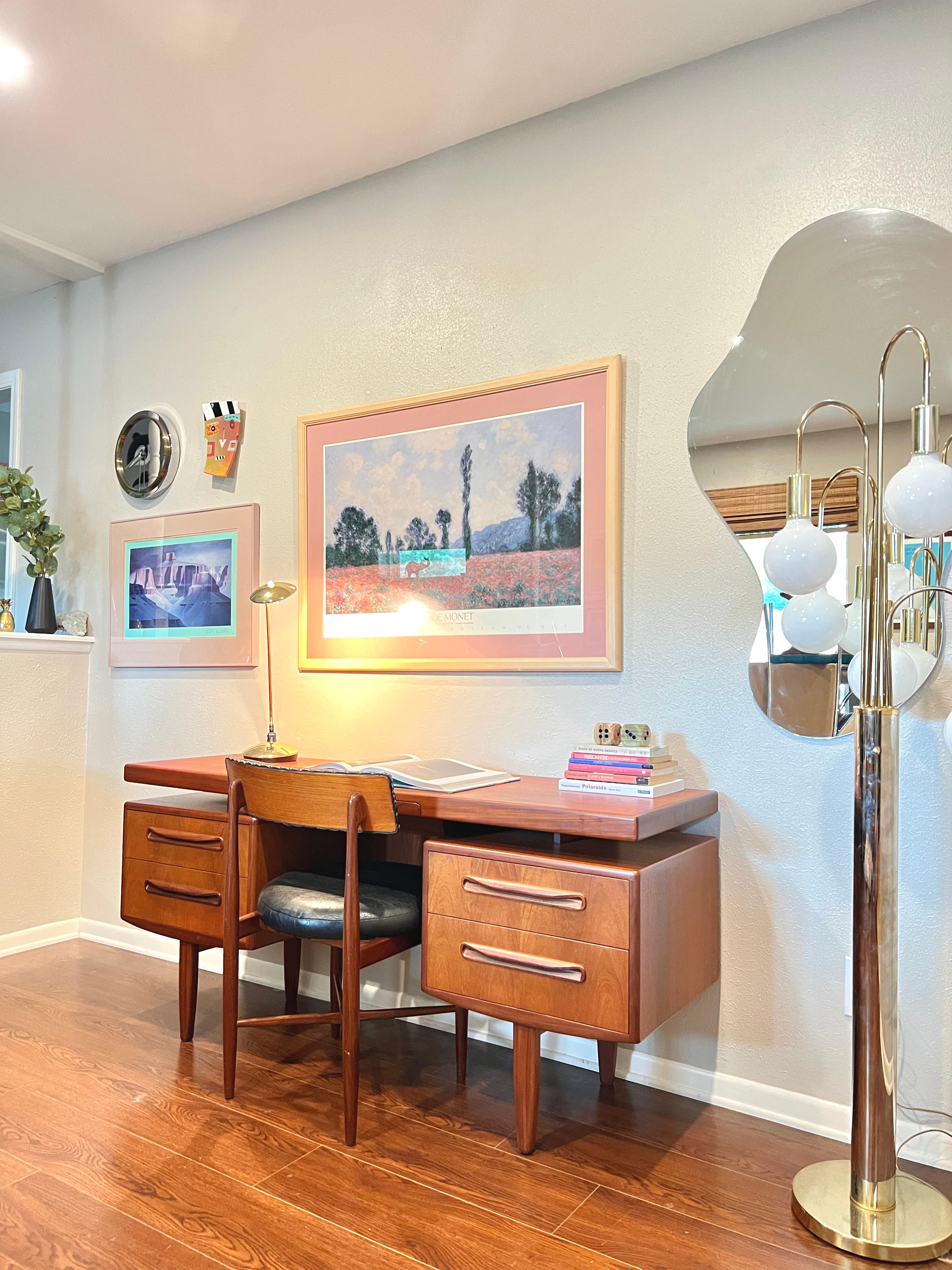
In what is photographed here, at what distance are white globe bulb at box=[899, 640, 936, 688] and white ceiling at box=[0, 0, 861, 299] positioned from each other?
57.2 inches

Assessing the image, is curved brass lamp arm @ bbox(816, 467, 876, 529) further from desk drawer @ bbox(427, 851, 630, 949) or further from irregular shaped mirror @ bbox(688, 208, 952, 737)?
desk drawer @ bbox(427, 851, 630, 949)

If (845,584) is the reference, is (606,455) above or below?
above

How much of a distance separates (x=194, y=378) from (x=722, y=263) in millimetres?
1909

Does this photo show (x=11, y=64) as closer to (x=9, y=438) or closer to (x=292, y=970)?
(x=9, y=438)

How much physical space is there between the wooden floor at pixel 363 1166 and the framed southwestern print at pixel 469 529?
1070mm

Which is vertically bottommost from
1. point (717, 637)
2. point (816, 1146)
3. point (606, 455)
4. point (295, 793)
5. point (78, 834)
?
point (816, 1146)

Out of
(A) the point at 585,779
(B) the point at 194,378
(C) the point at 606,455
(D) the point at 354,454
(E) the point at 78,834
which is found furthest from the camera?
(E) the point at 78,834

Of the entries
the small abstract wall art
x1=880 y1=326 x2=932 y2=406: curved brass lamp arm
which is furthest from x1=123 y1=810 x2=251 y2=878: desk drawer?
x1=880 y1=326 x2=932 y2=406: curved brass lamp arm

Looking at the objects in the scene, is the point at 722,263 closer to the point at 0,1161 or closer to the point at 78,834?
the point at 0,1161

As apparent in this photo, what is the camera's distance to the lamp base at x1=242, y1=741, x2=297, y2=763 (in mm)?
2699

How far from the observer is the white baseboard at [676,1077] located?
2006 millimetres

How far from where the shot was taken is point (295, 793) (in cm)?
201

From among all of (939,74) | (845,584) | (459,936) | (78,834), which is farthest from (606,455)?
(78,834)

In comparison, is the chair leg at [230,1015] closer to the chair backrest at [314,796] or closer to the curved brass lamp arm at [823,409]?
the chair backrest at [314,796]
